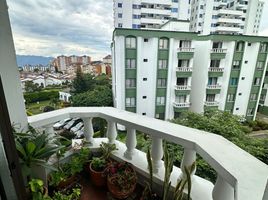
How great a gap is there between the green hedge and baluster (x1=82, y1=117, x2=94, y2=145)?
1.47 ft

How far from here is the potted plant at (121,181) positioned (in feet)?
3.39

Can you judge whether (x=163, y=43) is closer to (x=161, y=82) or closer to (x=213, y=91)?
(x=161, y=82)

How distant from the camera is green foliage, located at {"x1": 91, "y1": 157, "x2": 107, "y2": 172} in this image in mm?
1210

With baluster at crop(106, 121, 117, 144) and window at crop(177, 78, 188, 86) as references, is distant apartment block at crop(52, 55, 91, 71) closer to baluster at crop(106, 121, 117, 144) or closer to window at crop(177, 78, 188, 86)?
baluster at crop(106, 121, 117, 144)

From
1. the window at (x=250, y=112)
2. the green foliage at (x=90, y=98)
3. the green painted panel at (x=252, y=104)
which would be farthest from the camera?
the window at (x=250, y=112)

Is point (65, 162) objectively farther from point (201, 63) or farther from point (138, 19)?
point (138, 19)

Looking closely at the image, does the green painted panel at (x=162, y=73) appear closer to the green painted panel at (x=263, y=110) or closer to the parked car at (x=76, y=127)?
the parked car at (x=76, y=127)

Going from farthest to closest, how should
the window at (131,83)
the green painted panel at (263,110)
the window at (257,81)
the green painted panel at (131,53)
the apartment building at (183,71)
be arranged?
the green painted panel at (263,110)
the window at (257,81)
the window at (131,83)
the apartment building at (183,71)
the green painted panel at (131,53)

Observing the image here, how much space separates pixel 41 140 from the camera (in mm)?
894

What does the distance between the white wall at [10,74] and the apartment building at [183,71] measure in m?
6.35

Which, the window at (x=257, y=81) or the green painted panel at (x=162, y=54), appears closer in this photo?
the green painted panel at (x=162, y=54)

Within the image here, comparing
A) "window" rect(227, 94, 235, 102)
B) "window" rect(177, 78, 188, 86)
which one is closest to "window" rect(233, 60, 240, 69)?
"window" rect(227, 94, 235, 102)

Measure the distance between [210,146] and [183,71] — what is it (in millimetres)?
7857

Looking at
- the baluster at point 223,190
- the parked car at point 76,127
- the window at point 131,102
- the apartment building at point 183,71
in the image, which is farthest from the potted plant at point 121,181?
the window at point 131,102
